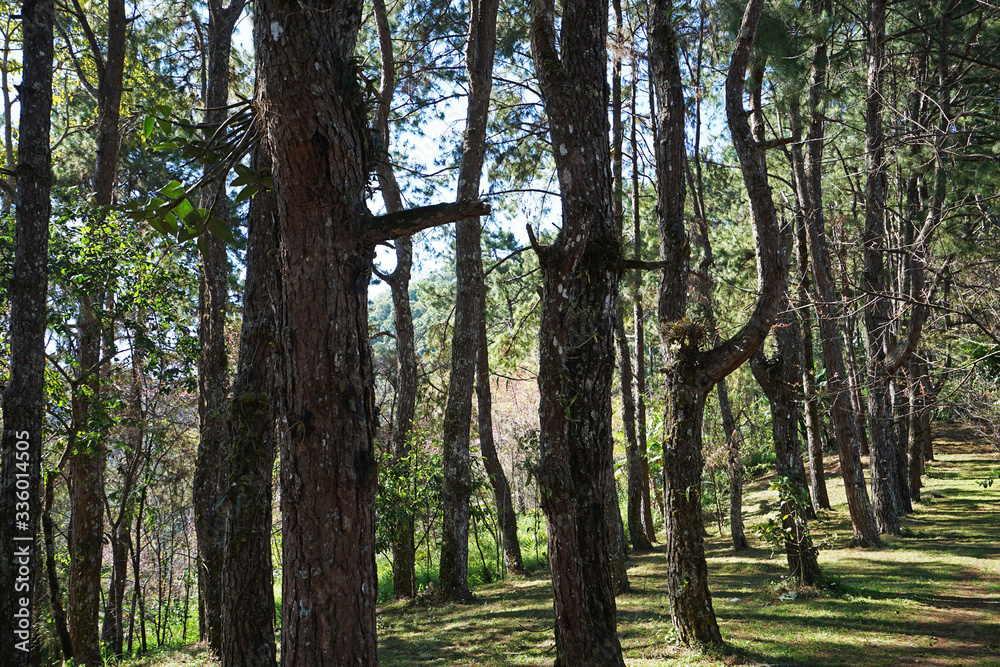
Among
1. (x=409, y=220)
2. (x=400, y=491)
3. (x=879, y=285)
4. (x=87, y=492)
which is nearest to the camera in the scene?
(x=409, y=220)

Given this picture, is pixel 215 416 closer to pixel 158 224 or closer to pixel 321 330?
pixel 158 224

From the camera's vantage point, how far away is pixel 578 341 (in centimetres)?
416

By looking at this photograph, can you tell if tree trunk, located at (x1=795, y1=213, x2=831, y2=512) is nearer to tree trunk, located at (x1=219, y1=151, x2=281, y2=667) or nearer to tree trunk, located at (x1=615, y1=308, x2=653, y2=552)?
tree trunk, located at (x1=615, y1=308, x2=653, y2=552)

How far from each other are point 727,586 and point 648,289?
7.61 meters

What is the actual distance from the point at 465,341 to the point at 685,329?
3867 millimetres

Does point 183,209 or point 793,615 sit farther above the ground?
point 183,209

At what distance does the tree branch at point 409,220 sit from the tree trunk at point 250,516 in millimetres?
1804

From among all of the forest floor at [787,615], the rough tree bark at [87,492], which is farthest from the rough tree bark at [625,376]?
the rough tree bark at [87,492]

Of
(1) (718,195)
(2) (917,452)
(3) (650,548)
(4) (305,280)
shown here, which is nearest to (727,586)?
(3) (650,548)

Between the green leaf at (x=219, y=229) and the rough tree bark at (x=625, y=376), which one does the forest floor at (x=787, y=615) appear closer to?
the rough tree bark at (x=625, y=376)

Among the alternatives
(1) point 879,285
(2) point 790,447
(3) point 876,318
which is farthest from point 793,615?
(1) point 879,285

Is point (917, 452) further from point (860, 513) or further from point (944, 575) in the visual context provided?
point (944, 575)

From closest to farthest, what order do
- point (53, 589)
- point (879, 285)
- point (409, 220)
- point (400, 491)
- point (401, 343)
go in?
point (409, 220), point (53, 589), point (400, 491), point (401, 343), point (879, 285)

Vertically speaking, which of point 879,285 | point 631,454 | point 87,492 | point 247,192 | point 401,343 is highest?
point 879,285
